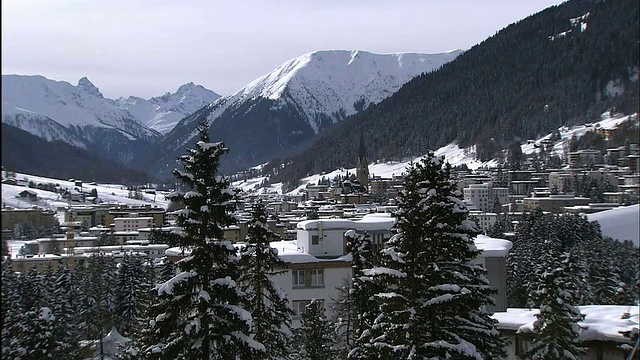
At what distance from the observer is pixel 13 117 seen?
1.92 meters

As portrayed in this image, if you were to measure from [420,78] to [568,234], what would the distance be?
130 meters

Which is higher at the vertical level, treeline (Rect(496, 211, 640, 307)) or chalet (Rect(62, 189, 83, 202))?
chalet (Rect(62, 189, 83, 202))

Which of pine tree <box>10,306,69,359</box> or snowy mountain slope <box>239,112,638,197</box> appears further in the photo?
snowy mountain slope <box>239,112,638,197</box>

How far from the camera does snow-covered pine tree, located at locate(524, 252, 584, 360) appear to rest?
8.52 m

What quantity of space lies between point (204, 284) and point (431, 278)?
→ 2.39 metres

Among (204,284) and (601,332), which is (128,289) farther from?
(601,332)

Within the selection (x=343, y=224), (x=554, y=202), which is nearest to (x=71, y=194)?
(x=343, y=224)

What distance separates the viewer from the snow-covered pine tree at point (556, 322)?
8523 mm

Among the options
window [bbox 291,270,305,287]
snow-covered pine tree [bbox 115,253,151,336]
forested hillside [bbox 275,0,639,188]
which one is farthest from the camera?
forested hillside [bbox 275,0,639,188]

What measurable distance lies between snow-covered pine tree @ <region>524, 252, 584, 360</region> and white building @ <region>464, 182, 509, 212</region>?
244 ft

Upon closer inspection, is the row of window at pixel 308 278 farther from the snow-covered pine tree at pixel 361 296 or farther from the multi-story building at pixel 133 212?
the multi-story building at pixel 133 212

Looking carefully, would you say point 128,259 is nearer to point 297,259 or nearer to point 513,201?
point 297,259

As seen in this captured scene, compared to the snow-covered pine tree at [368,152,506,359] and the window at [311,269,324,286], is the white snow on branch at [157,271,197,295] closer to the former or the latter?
the snow-covered pine tree at [368,152,506,359]

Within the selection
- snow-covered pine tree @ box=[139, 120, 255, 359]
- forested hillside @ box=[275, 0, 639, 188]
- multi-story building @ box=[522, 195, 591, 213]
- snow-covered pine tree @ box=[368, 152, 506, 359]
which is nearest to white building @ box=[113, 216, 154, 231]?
multi-story building @ box=[522, 195, 591, 213]
